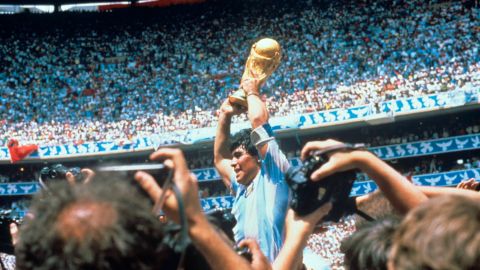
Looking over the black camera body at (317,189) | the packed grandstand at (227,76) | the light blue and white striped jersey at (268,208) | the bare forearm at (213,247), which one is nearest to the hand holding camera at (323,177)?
the black camera body at (317,189)

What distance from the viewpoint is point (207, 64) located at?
3106 centimetres

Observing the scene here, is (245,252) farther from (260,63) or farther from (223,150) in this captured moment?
(223,150)

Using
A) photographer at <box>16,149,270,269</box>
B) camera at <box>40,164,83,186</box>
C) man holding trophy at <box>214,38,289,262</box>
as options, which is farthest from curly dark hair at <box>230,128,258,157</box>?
photographer at <box>16,149,270,269</box>

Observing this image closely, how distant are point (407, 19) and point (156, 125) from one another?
36.7 ft

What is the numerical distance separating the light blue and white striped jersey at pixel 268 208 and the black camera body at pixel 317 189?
4.16 ft

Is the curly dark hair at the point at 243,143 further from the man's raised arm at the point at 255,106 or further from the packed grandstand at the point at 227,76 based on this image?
the packed grandstand at the point at 227,76

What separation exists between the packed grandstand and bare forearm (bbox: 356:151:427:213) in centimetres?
1505

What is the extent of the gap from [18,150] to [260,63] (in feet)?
80.3

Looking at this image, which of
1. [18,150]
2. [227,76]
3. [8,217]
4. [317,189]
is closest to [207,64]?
[227,76]

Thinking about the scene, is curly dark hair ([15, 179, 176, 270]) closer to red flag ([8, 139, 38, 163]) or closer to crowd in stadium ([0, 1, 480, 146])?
crowd in stadium ([0, 1, 480, 146])

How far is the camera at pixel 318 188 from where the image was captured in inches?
79.1

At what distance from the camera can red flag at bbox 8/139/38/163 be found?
26.1 metres

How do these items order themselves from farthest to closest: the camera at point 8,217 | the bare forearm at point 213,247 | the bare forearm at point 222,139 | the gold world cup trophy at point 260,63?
the bare forearm at point 222,139 < the gold world cup trophy at point 260,63 < the camera at point 8,217 < the bare forearm at point 213,247

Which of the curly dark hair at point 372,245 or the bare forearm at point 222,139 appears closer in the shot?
the curly dark hair at point 372,245
